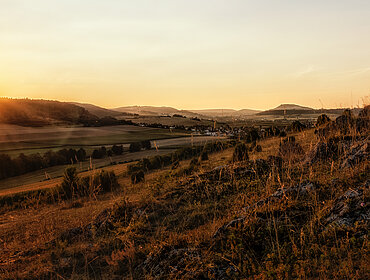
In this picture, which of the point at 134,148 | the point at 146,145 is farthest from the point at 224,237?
the point at 146,145

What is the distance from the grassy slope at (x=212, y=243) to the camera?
9.48 ft

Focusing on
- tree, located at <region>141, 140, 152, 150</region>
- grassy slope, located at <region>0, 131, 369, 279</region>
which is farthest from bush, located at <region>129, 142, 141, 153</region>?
grassy slope, located at <region>0, 131, 369, 279</region>

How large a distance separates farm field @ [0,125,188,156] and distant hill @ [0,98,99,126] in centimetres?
426

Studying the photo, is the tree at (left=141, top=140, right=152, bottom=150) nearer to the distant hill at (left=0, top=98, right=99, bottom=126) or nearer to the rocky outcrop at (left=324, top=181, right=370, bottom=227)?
the distant hill at (left=0, top=98, right=99, bottom=126)

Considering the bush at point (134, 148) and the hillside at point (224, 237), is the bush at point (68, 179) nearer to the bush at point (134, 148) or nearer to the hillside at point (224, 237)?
the hillside at point (224, 237)

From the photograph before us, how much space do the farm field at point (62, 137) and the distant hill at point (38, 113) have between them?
14.0 feet

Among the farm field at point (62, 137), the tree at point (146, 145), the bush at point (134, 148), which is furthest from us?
the tree at point (146, 145)

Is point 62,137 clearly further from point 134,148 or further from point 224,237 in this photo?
point 224,237

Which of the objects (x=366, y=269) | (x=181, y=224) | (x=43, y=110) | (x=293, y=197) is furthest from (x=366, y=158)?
(x=43, y=110)

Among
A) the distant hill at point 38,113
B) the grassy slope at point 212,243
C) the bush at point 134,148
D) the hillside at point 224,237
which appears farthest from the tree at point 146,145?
the grassy slope at point 212,243

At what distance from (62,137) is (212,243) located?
231 feet

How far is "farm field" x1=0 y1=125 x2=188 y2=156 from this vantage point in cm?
5428

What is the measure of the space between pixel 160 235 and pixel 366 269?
11.0ft

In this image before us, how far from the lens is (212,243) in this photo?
3617 millimetres
